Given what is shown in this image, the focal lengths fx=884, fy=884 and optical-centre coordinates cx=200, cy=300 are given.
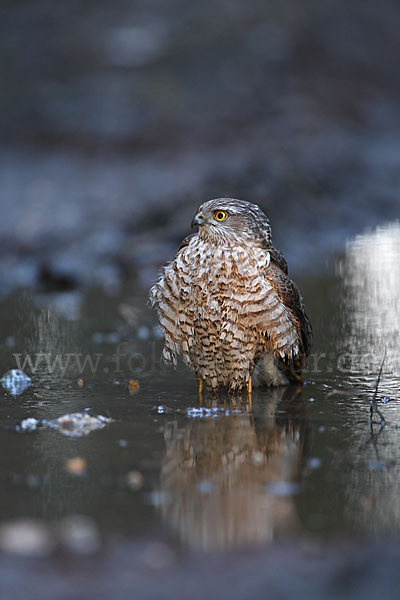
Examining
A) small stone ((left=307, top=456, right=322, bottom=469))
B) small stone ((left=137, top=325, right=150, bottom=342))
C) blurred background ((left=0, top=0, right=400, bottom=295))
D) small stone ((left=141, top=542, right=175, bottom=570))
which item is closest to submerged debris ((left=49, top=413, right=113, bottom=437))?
small stone ((left=307, top=456, right=322, bottom=469))

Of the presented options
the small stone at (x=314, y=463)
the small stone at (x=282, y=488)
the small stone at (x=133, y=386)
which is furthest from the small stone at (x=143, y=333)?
the small stone at (x=282, y=488)

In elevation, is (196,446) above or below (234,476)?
above

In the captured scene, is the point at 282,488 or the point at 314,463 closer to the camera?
the point at 282,488

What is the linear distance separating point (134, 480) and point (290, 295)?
6.99 feet

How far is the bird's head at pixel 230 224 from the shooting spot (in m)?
5.30

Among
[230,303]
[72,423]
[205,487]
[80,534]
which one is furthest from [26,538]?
[230,303]

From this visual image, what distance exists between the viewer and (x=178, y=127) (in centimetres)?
1602

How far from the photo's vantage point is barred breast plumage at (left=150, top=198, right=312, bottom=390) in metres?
5.14

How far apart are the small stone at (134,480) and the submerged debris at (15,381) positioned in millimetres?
1804

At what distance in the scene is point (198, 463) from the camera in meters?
3.80

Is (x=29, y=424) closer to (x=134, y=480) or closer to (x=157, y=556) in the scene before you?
(x=134, y=480)

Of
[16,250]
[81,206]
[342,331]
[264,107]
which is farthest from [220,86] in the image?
[342,331]

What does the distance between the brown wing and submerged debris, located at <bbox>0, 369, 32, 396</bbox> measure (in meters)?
1.64

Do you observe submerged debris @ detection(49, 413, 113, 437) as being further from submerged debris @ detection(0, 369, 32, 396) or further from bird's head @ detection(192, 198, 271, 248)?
bird's head @ detection(192, 198, 271, 248)
